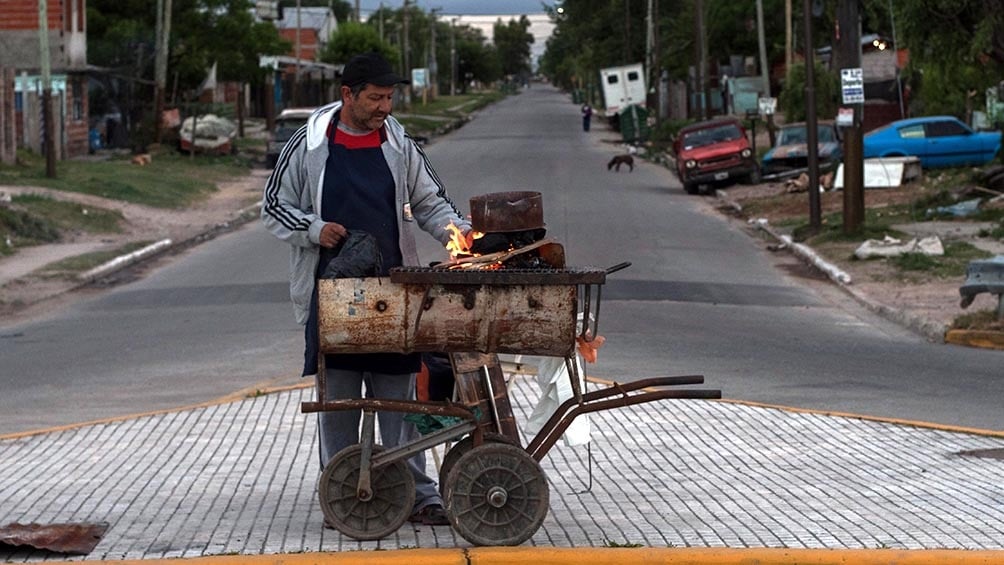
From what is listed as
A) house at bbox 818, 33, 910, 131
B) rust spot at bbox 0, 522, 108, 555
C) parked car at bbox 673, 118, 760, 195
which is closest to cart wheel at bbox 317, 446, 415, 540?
rust spot at bbox 0, 522, 108, 555

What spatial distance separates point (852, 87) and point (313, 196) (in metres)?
18.2

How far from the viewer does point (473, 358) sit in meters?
6.34

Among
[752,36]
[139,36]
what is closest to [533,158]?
[139,36]

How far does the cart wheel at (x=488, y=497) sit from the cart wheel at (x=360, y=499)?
0.74 feet

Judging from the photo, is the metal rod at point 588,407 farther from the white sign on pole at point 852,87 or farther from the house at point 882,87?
the house at point 882,87

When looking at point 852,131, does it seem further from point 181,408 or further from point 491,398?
point 491,398

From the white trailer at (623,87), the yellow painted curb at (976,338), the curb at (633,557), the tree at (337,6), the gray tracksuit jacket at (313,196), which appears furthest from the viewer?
the tree at (337,6)

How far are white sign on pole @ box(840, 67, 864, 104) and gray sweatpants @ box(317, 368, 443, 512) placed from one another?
17898 mm

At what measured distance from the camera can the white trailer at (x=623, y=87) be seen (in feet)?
228

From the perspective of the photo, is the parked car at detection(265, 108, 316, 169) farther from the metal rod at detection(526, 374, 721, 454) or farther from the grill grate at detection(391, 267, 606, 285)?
the grill grate at detection(391, 267, 606, 285)

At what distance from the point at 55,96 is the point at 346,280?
37.1 metres

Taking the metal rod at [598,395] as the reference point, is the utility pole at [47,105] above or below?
above

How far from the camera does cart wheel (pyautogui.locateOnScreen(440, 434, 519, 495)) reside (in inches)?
245

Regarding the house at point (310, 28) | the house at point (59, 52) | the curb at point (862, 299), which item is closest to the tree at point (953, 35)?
the curb at point (862, 299)
